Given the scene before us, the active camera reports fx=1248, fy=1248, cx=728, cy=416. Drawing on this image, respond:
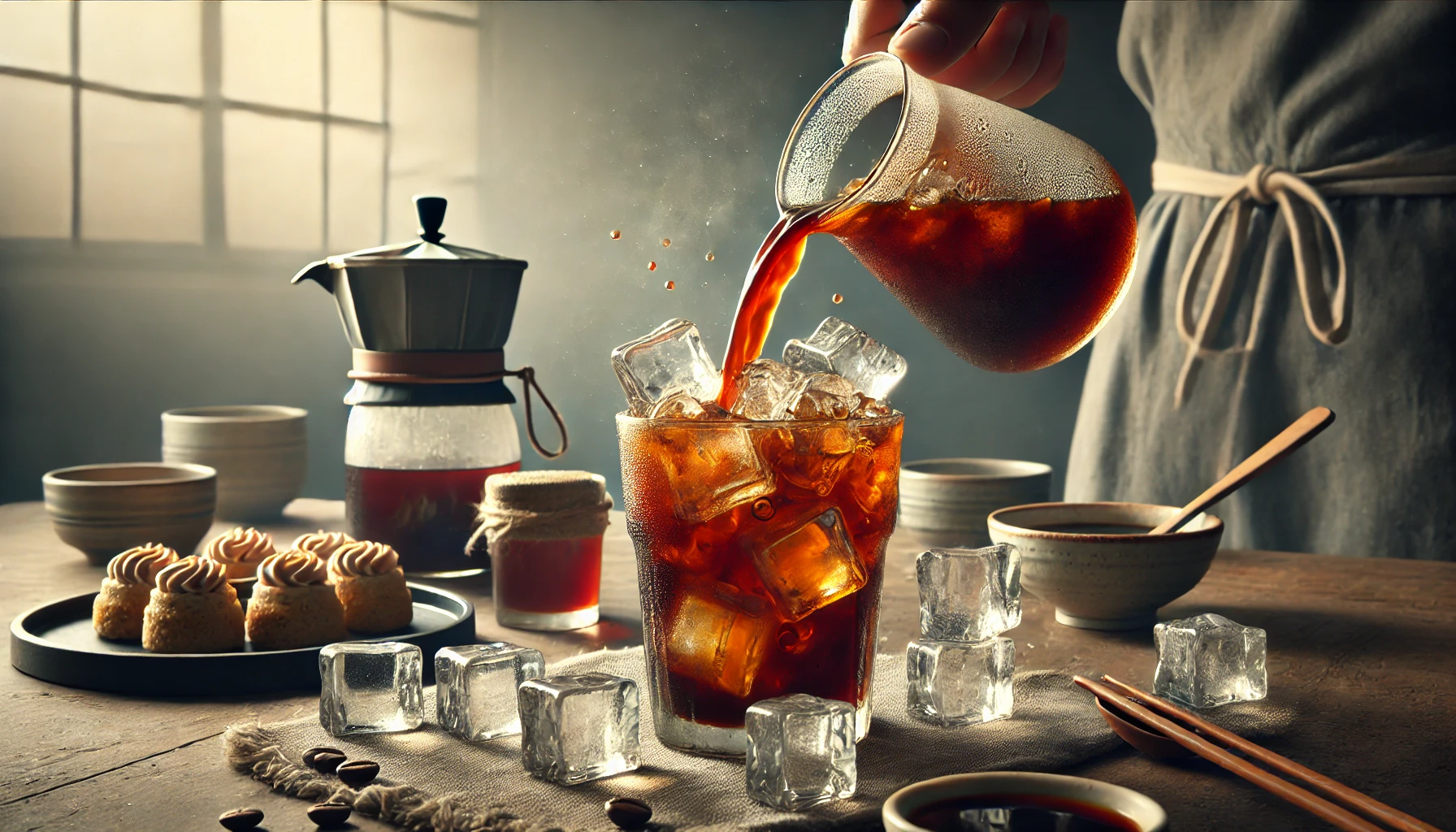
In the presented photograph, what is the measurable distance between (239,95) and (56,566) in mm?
3191

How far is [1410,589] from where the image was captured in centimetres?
159

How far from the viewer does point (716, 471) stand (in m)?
0.93

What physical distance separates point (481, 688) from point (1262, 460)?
87 centimetres

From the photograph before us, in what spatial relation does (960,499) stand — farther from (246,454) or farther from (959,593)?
(246,454)

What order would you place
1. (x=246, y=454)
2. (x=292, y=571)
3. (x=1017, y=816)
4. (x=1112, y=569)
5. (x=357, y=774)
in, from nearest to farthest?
(x=1017, y=816) → (x=357, y=774) → (x=292, y=571) → (x=1112, y=569) → (x=246, y=454)

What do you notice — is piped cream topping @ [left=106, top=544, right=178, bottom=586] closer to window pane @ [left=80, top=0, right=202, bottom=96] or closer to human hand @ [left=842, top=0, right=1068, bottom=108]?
human hand @ [left=842, top=0, right=1068, bottom=108]

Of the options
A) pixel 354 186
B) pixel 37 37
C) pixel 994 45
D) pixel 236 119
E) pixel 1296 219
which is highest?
pixel 37 37

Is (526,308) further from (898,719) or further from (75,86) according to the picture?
(898,719)

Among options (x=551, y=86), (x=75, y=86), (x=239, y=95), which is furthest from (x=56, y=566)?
(x=551, y=86)

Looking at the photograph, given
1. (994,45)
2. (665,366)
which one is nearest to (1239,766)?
(665,366)

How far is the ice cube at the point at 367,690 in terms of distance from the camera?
0.98 m

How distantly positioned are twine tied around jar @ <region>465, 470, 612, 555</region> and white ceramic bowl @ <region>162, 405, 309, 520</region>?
2.92 feet

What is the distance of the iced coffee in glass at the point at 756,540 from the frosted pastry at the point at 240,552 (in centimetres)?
66

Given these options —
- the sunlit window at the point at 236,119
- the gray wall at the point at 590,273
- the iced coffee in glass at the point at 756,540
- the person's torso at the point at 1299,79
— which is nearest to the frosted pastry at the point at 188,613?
the iced coffee in glass at the point at 756,540
